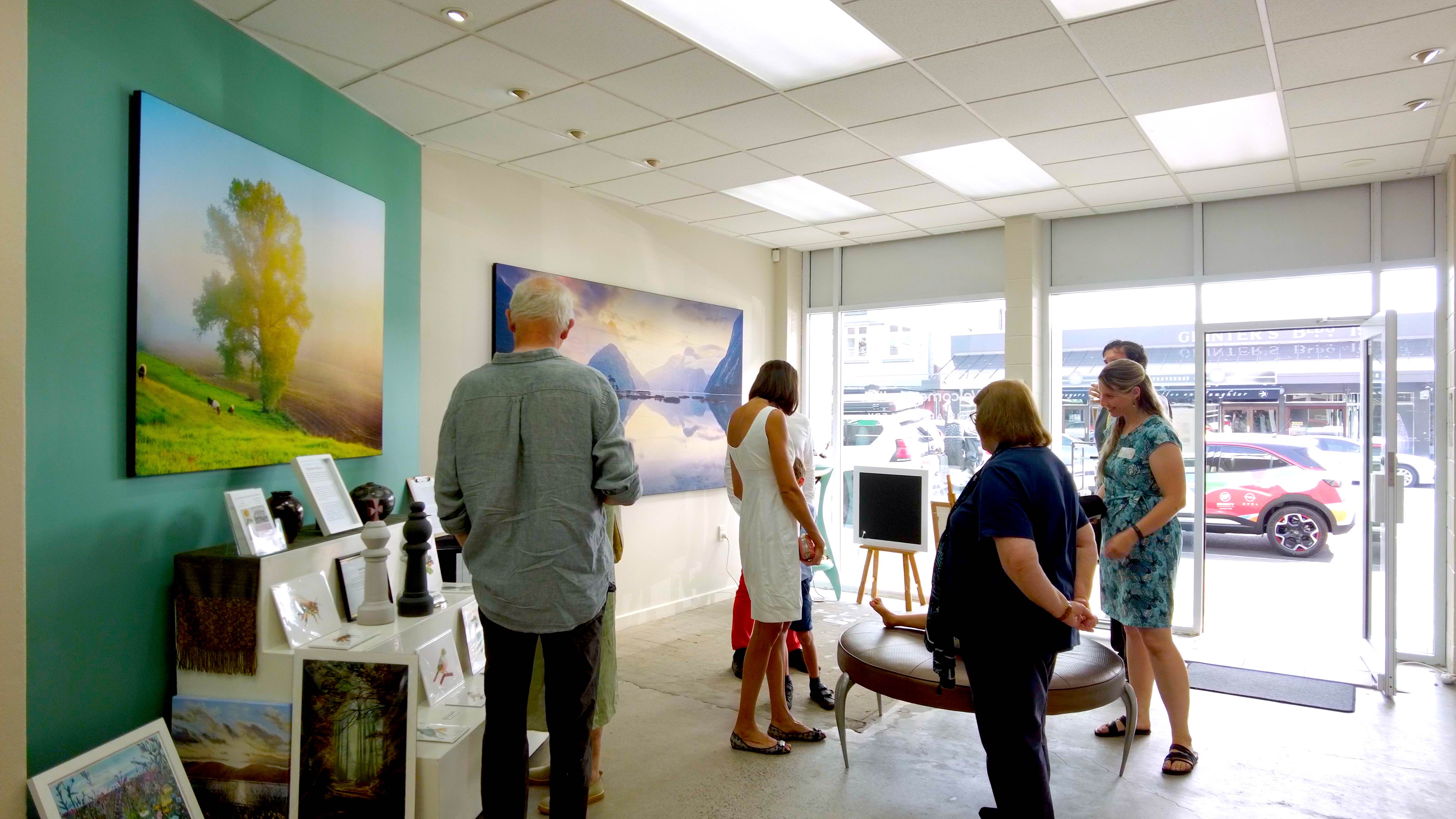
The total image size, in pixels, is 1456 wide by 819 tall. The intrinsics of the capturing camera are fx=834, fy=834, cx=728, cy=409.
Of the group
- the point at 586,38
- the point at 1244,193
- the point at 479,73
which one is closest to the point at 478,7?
the point at 586,38

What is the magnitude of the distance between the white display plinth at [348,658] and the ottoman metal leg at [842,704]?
3.69 ft

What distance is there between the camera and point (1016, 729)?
2.11 metres

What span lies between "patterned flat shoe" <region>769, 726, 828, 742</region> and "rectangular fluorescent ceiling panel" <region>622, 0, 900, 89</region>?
8.53 feet

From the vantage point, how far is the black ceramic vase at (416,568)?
293 cm

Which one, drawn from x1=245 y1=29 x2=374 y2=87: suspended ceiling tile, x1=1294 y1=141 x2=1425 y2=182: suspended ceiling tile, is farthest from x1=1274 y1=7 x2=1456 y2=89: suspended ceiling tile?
x1=245 y1=29 x2=374 y2=87: suspended ceiling tile

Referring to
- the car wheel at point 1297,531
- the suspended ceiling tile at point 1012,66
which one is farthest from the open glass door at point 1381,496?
the suspended ceiling tile at point 1012,66

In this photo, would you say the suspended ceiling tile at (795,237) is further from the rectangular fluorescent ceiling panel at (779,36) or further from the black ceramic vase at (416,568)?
the black ceramic vase at (416,568)

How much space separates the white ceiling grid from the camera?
2.80 m

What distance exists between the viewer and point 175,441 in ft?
8.13

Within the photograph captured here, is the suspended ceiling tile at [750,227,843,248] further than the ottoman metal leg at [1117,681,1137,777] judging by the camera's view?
Yes

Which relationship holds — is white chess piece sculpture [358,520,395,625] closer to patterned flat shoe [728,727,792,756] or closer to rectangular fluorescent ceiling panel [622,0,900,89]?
patterned flat shoe [728,727,792,756]

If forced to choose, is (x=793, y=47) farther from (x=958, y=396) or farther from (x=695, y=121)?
(x=958, y=396)

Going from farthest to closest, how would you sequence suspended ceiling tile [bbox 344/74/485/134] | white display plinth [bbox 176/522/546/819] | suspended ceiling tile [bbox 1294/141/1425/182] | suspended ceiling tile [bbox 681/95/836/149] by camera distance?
suspended ceiling tile [bbox 1294/141/1425/182], suspended ceiling tile [bbox 681/95/836/149], suspended ceiling tile [bbox 344/74/485/134], white display plinth [bbox 176/522/546/819]

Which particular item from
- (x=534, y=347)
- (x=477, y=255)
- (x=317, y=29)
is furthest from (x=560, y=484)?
(x=477, y=255)
